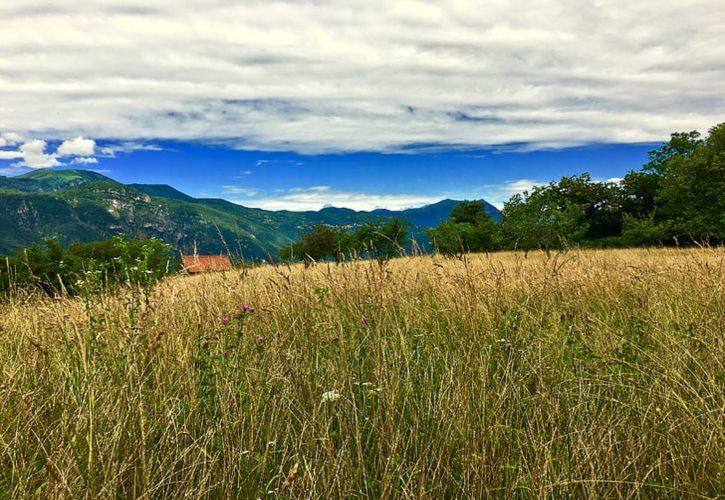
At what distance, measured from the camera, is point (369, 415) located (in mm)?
2467

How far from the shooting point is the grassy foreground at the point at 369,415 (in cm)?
179

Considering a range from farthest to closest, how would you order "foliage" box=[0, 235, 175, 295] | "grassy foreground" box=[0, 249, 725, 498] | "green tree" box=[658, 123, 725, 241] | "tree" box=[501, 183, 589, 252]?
"tree" box=[501, 183, 589, 252], "green tree" box=[658, 123, 725, 241], "foliage" box=[0, 235, 175, 295], "grassy foreground" box=[0, 249, 725, 498]

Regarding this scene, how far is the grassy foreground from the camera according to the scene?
1785mm

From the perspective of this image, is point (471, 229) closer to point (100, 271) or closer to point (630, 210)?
point (630, 210)

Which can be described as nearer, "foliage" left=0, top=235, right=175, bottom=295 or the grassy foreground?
the grassy foreground

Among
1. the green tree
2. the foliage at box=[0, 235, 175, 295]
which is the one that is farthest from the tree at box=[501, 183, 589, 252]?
the foliage at box=[0, 235, 175, 295]

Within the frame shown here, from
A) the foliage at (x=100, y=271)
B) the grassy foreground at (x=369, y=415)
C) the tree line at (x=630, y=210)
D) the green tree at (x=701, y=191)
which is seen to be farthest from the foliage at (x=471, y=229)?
the grassy foreground at (x=369, y=415)

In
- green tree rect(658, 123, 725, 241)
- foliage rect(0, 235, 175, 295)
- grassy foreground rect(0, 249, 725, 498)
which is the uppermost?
green tree rect(658, 123, 725, 241)

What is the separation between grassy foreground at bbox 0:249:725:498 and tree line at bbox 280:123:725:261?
1896 cm

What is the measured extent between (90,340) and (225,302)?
1.98m

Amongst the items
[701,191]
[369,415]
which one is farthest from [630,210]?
[369,415]

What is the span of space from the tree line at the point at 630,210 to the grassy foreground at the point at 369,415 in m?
19.0

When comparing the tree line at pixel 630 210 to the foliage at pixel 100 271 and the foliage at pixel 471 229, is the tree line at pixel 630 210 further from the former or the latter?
the foliage at pixel 100 271

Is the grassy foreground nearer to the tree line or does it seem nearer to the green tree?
the tree line
